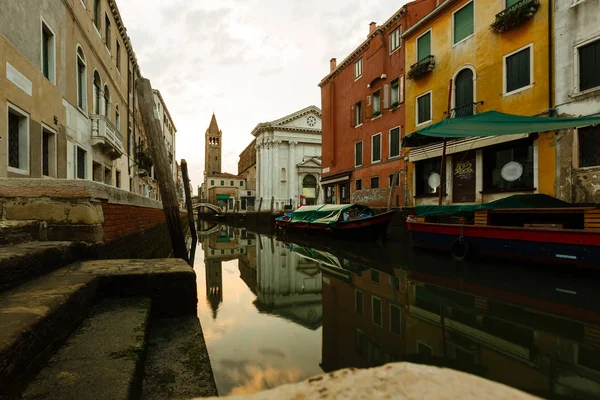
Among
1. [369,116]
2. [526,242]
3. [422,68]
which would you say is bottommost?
[526,242]

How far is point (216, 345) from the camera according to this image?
2760 millimetres

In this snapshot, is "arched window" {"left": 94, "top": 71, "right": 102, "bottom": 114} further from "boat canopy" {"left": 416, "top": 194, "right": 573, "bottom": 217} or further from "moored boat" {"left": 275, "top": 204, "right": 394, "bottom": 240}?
"boat canopy" {"left": 416, "top": 194, "right": 573, "bottom": 217}

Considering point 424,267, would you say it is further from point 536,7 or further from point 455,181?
point 536,7

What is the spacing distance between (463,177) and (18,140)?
42.9ft

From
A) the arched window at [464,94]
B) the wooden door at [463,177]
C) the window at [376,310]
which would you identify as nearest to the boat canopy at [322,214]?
the wooden door at [463,177]

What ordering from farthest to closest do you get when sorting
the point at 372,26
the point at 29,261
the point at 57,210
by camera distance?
the point at 372,26
the point at 57,210
the point at 29,261

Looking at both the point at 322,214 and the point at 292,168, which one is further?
the point at 292,168

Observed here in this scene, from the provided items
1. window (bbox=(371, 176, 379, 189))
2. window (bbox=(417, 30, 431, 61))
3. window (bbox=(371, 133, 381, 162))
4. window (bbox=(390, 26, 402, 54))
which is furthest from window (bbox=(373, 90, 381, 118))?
window (bbox=(371, 176, 379, 189))

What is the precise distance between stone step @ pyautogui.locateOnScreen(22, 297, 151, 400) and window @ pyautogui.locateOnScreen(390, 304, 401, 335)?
7.31 feet

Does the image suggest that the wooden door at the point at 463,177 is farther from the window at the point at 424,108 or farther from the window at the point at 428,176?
the window at the point at 424,108

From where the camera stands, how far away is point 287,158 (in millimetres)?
39750

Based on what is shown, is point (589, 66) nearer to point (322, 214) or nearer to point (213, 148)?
point (322, 214)

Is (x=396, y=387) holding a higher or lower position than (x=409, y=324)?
higher

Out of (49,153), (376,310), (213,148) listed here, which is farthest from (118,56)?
(213,148)
